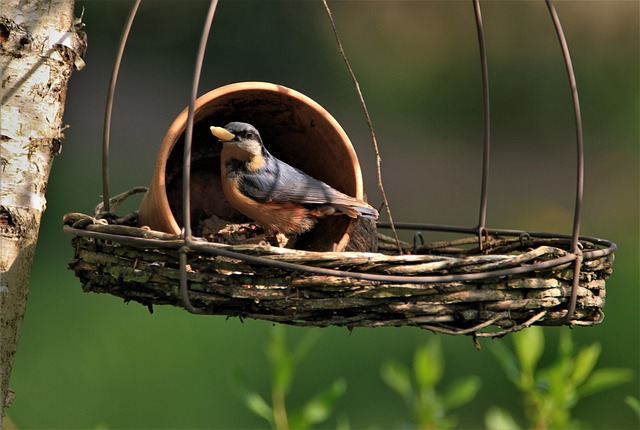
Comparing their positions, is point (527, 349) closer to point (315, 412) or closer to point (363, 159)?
point (315, 412)

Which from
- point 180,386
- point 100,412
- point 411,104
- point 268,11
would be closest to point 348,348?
point 180,386

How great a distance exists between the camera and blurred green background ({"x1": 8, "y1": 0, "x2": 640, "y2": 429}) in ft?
10.4

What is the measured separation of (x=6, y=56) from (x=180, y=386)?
6.27ft

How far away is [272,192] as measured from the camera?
5.86ft

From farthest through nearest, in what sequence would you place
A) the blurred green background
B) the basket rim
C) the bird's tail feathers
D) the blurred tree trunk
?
the blurred green background < the bird's tail feathers < the blurred tree trunk < the basket rim

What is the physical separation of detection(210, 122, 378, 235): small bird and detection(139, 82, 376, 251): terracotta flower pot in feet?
0.27

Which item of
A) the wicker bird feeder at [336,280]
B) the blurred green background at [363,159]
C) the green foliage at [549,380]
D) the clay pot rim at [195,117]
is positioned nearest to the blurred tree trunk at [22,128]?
the wicker bird feeder at [336,280]

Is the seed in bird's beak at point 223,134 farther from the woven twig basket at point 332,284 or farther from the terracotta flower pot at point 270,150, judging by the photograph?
the woven twig basket at point 332,284

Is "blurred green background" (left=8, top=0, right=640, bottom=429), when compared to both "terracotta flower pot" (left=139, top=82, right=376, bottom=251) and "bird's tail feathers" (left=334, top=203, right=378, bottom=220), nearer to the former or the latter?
"terracotta flower pot" (left=139, top=82, right=376, bottom=251)

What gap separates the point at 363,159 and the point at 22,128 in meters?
3.02

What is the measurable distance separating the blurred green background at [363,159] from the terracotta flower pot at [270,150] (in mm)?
1235

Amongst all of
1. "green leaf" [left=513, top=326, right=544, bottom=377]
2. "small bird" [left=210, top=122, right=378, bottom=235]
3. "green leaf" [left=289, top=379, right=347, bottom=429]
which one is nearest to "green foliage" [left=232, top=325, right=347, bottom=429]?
"green leaf" [left=289, top=379, right=347, bottom=429]

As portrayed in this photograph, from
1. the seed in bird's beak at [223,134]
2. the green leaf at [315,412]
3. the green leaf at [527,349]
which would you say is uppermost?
the seed in bird's beak at [223,134]

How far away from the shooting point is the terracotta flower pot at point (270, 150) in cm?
179
